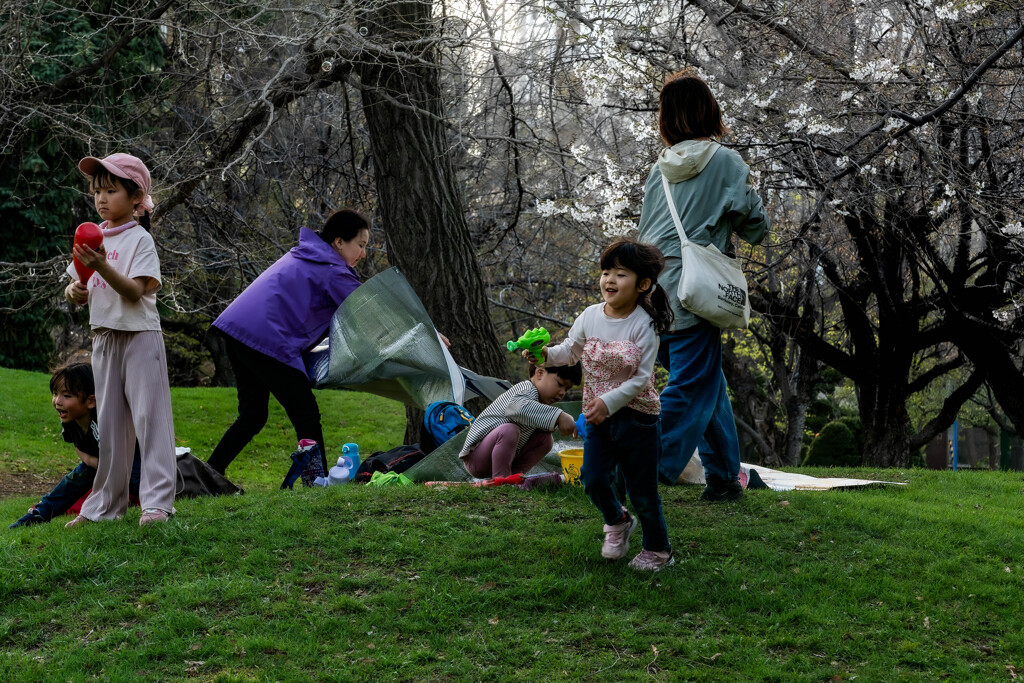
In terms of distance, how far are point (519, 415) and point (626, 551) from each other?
43.4 inches

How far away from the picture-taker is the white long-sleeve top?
12.6 feet

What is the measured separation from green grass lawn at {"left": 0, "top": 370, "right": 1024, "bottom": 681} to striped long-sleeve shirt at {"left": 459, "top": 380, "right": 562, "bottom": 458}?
35 centimetres

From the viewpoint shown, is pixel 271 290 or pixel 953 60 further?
pixel 953 60

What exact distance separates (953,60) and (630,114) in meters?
3.95

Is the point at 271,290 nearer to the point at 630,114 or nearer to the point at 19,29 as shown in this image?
the point at 19,29

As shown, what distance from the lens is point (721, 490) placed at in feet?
17.3

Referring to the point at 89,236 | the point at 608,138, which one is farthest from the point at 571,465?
the point at 608,138

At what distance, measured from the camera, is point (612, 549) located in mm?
4203

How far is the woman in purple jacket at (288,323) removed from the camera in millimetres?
5715

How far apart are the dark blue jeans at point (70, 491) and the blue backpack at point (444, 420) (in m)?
1.78

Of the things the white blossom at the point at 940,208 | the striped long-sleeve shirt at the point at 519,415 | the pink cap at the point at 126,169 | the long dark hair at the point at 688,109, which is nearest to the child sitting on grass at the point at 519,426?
the striped long-sleeve shirt at the point at 519,415

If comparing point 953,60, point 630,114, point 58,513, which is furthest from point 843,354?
point 58,513

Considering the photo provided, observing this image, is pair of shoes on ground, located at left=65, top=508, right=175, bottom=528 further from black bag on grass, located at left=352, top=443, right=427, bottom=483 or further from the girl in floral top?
the girl in floral top

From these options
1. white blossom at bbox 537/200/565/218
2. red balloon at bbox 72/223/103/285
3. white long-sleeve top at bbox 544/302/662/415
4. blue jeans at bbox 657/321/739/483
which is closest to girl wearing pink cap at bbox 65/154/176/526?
red balloon at bbox 72/223/103/285
